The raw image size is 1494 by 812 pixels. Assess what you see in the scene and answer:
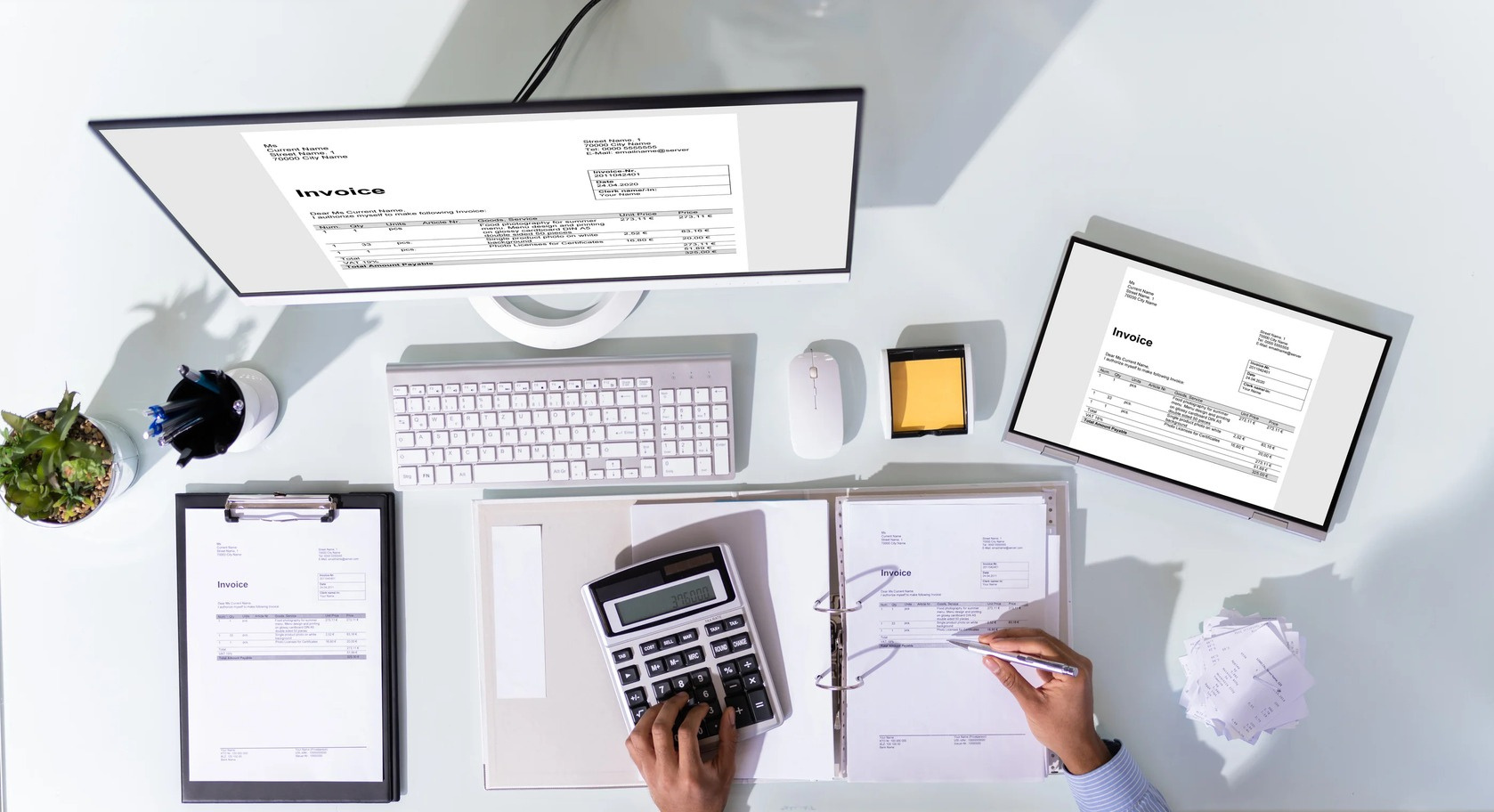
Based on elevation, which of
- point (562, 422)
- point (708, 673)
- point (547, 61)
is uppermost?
point (547, 61)

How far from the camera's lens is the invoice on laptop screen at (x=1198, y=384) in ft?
3.27

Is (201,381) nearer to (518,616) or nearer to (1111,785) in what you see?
(518,616)

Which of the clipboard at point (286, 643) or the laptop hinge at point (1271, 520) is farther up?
the laptop hinge at point (1271, 520)

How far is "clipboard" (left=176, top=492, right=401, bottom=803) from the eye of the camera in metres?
1.05

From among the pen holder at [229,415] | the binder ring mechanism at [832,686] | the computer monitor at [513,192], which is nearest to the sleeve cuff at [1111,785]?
the binder ring mechanism at [832,686]

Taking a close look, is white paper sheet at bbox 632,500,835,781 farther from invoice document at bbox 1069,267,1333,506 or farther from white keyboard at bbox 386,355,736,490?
invoice document at bbox 1069,267,1333,506

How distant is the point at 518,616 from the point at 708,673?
0.25m

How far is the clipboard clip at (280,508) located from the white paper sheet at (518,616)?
22cm

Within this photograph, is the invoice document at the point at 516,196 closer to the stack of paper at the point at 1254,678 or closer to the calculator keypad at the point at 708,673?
the calculator keypad at the point at 708,673

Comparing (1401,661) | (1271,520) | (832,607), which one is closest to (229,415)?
(832,607)

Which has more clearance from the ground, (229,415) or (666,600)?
(229,415)

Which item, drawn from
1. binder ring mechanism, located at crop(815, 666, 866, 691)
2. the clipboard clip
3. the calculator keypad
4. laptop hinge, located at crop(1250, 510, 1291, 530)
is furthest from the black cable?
laptop hinge, located at crop(1250, 510, 1291, 530)

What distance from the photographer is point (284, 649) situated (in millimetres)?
1061

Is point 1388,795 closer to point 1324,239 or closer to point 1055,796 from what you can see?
point 1055,796
